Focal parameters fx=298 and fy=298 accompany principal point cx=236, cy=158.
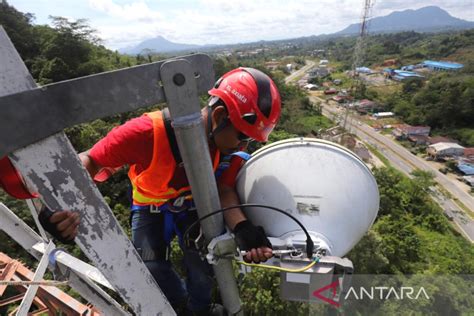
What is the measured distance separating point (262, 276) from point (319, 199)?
5.59 metres

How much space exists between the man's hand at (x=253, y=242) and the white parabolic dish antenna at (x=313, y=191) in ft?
0.49

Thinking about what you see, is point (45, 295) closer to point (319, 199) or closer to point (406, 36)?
point (319, 199)

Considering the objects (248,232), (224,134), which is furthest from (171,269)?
(224,134)

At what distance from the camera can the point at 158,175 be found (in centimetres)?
189

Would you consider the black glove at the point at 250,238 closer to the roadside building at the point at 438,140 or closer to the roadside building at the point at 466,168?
the roadside building at the point at 466,168

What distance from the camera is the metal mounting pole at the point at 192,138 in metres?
1.14

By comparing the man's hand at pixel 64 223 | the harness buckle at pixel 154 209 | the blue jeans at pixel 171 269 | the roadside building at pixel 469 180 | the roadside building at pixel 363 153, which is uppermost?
the man's hand at pixel 64 223

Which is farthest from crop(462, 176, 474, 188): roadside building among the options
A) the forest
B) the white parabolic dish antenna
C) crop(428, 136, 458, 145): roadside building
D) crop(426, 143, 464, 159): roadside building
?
the white parabolic dish antenna

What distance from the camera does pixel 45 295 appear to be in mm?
3309

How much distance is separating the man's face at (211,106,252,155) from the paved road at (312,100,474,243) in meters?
24.8

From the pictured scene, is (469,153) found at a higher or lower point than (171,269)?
lower

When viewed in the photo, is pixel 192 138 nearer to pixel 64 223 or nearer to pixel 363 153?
pixel 64 223

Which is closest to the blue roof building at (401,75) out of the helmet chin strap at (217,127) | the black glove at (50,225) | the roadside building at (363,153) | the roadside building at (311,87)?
the roadside building at (311,87)

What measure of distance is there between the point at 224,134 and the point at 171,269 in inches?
52.9
